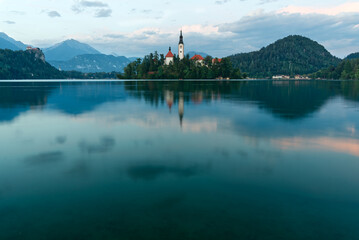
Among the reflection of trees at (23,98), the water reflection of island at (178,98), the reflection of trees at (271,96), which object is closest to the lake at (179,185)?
the water reflection of island at (178,98)

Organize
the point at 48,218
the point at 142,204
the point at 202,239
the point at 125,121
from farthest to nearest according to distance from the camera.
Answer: the point at 125,121
the point at 142,204
the point at 48,218
the point at 202,239

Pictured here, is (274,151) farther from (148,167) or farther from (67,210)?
(67,210)

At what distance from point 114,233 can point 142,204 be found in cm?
174

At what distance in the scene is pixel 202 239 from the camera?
7000mm

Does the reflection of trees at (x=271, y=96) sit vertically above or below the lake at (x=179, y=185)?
above

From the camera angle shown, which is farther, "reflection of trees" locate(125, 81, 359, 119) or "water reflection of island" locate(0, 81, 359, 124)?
"reflection of trees" locate(125, 81, 359, 119)

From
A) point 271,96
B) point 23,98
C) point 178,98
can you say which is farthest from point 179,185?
point 23,98

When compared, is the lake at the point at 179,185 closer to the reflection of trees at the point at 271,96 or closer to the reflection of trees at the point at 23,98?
the reflection of trees at the point at 271,96

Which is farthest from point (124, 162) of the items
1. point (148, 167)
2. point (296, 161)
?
point (296, 161)

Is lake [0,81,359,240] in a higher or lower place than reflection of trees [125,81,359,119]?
lower

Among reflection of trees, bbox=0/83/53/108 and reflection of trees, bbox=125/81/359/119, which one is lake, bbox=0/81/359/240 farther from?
reflection of trees, bbox=0/83/53/108

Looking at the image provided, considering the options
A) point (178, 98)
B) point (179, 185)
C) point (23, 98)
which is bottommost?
point (179, 185)

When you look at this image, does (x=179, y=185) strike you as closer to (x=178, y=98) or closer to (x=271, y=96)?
(x=178, y=98)

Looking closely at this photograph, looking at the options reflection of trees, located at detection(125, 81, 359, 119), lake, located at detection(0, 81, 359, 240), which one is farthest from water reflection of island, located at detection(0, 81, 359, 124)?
lake, located at detection(0, 81, 359, 240)
